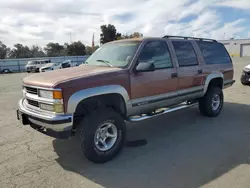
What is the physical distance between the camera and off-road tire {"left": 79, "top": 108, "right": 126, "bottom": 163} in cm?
372

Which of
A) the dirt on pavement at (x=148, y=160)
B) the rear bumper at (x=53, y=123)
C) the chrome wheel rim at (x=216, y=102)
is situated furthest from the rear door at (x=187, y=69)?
the rear bumper at (x=53, y=123)

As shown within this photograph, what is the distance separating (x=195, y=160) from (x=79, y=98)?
2.09 meters

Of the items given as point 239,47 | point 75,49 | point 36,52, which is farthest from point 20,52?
point 239,47

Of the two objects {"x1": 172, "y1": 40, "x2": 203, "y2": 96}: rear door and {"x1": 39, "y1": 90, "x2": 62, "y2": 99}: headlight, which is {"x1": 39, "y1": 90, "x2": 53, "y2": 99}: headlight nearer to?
{"x1": 39, "y1": 90, "x2": 62, "y2": 99}: headlight

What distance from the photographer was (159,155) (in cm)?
411

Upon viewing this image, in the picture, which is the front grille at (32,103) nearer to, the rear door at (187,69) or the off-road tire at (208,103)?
the rear door at (187,69)

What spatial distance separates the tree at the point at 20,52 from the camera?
68562 mm

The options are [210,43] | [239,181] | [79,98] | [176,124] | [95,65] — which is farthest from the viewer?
[210,43]

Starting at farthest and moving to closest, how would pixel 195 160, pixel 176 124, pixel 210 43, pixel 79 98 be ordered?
pixel 210 43, pixel 176 124, pixel 195 160, pixel 79 98

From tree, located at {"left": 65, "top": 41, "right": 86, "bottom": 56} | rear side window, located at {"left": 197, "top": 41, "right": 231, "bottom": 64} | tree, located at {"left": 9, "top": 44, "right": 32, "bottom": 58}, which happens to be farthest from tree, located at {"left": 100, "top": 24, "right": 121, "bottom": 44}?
→ rear side window, located at {"left": 197, "top": 41, "right": 231, "bottom": 64}

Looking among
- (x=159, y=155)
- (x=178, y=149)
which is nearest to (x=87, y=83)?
(x=159, y=155)

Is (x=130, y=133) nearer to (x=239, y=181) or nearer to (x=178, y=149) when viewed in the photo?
(x=178, y=149)

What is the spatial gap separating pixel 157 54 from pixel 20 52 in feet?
241

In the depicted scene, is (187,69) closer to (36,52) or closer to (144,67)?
(144,67)
